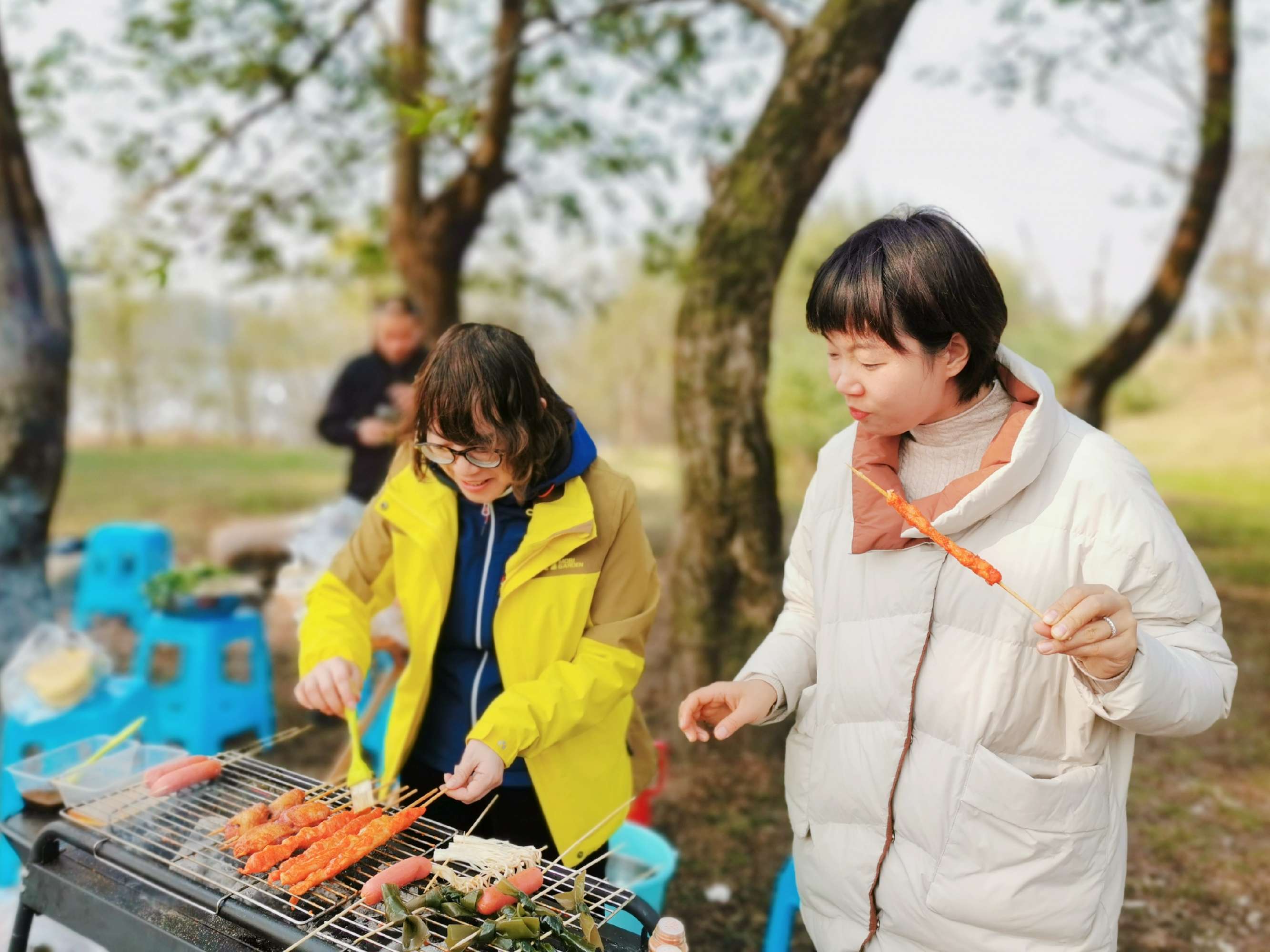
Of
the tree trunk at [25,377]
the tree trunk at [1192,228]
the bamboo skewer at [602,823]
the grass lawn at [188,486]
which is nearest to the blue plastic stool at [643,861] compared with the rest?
the bamboo skewer at [602,823]

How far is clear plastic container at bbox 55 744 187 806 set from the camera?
253cm

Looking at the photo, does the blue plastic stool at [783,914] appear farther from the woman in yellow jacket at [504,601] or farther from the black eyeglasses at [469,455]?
the black eyeglasses at [469,455]

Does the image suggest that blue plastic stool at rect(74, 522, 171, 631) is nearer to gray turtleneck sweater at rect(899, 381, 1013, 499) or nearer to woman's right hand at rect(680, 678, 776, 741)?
woman's right hand at rect(680, 678, 776, 741)

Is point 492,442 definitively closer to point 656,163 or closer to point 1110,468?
point 1110,468

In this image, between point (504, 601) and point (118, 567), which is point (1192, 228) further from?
point (118, 567)

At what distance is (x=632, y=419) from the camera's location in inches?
995

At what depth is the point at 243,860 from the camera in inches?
85.7

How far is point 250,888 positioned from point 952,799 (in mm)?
1402

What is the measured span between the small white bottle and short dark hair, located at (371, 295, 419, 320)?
14.9 ft

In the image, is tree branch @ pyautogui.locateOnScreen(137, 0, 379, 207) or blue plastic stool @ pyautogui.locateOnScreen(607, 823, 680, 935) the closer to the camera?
blue plastic stool @ pyautogui.locateOnScreen(607, 823, 680, 935)

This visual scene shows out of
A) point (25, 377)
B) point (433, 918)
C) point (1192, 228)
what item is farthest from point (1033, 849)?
point (1192, 228)

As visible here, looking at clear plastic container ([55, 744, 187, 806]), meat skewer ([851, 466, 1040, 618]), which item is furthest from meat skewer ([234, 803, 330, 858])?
meat skewer ([851, 466, 1040, 618])

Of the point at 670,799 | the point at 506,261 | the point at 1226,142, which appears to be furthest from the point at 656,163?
the point at 670,799

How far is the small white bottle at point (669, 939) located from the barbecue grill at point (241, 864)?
0.11 m
